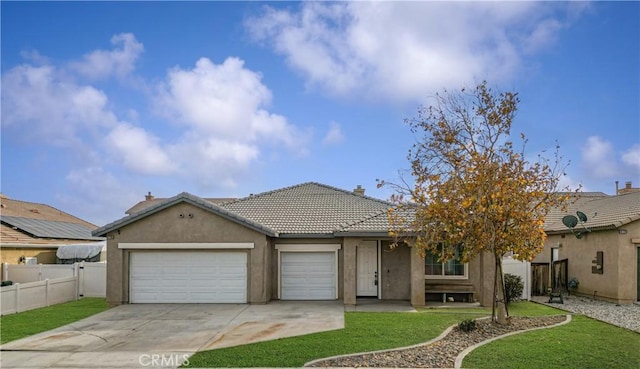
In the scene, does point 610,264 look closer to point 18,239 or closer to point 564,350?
point 564,350

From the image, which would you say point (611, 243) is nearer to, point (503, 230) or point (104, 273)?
point (503, 230)

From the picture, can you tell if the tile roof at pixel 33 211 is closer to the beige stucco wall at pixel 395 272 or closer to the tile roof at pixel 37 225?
the tile roof at pixel 37 225

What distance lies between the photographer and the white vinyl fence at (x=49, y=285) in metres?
17.1

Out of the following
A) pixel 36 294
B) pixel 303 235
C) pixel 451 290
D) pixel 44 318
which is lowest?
pixel 44 318

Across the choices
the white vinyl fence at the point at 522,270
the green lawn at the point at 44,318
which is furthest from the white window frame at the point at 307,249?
the white vinyl fence at the point at 522,270

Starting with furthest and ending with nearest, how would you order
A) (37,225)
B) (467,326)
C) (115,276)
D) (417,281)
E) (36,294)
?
1. (37,225)
2. (115,276)
3. (36,294)
4. (417,281)
5. (467,326)

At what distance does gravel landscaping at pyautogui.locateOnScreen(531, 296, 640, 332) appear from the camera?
47.3 ft

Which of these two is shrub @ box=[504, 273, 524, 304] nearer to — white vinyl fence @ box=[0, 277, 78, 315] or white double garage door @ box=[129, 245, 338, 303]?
white double garage door @ box=[129, 245, 338, 303]

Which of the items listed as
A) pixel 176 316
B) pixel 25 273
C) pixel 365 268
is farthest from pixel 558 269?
pixel 25 273

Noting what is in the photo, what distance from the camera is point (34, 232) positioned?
28.3 m

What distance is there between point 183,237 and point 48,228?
16863 mm

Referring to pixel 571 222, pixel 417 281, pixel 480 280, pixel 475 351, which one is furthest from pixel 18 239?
pixel 571 222

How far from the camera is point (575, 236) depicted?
2222 cm

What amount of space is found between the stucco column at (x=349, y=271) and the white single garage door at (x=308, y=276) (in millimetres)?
1753
